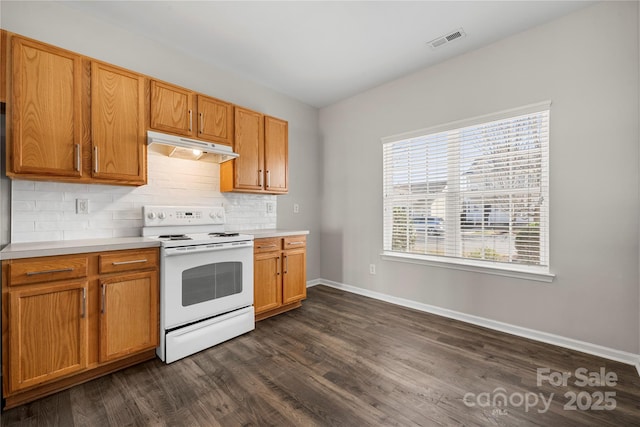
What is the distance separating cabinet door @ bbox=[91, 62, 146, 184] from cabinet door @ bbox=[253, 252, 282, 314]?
53.5 inches

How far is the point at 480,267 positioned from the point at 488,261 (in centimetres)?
11

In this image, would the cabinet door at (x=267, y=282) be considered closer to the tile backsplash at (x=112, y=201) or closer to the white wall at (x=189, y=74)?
the tile backsplash at (x=112, y=201)

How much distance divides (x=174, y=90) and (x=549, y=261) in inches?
149

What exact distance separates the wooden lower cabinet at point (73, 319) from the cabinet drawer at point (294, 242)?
1.39 metres

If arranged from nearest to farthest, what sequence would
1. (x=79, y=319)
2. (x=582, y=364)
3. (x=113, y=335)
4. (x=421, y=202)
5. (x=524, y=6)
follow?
(x=79, y=319)
(x=113, y=335)
(x=582, y=364)
(x=524, y=6)
(x=421, y=202)

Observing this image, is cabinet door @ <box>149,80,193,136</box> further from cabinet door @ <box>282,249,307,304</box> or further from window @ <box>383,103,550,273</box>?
window @ <box>383,103,550,273</box>

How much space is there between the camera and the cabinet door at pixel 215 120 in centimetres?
282

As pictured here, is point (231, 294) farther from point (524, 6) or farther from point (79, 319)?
point (524, 6)

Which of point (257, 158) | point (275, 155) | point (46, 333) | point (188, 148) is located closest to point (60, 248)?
point (46, 333)

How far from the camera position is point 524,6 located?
2291 mm

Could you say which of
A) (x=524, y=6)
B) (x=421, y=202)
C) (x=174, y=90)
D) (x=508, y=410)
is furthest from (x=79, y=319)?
(x=524, y=6)

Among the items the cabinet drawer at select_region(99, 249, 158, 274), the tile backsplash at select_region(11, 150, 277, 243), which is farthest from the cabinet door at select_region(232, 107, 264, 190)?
the cabinet drawer at select_region(99, 249, 158, 274)

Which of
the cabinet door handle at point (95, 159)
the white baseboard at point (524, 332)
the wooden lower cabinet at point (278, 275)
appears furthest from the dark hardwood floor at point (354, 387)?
the cabinet door handle at point (95, 159)

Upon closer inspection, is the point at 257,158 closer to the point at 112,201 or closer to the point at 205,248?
the point at 205,248
